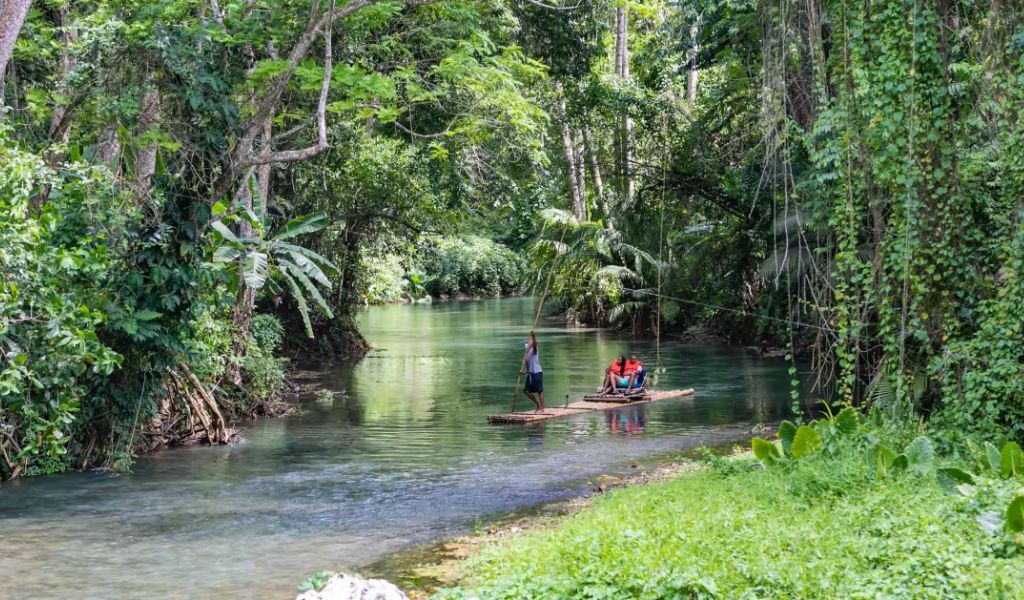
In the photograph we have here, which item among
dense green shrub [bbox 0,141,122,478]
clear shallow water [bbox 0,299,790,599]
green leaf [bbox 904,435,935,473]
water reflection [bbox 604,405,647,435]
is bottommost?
clear shallow water [bbox 0,299,790,599]

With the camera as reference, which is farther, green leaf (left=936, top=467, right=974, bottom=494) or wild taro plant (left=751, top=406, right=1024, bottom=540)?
green leaf (left=936, top=467, right=974, bottom=494)

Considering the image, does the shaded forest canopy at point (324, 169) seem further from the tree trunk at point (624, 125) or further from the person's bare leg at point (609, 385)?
the tree trunk at point (624, 125)

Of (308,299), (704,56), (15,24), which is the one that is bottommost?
(308,299)

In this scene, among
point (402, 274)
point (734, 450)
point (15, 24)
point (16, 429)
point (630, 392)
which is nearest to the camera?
point (15, 24)

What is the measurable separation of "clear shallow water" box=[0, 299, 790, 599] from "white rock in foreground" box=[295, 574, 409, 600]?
2.03 meters

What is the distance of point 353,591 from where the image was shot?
19.8 ft

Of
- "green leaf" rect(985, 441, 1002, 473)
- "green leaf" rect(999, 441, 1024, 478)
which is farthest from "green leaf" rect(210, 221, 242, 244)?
"green leaf" rect(999, 441, 1024, 478)

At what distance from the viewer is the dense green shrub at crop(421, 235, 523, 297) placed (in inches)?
2440

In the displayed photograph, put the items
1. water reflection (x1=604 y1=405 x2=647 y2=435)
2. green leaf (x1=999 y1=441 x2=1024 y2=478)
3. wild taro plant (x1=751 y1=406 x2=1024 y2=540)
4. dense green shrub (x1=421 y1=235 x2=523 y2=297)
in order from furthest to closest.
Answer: dense green shrub (x1=421 y1=235 x2=523 y2=297) → water reflection (x1=604 y1=405 x2=647 y2=435) → green leaf (x1=999 y1=441 x2=1024 y2=478) → wild taro plant (x1=751 y1=406 x2=1024 y2=540)

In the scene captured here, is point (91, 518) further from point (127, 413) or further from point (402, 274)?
point (402, 274)

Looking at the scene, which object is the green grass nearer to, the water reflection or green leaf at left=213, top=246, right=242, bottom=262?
the water reflection

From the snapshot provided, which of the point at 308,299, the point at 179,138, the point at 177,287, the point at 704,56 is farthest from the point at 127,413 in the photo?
the point at 704,56

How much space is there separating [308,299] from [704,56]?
39.4ft

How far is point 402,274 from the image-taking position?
57.1m
